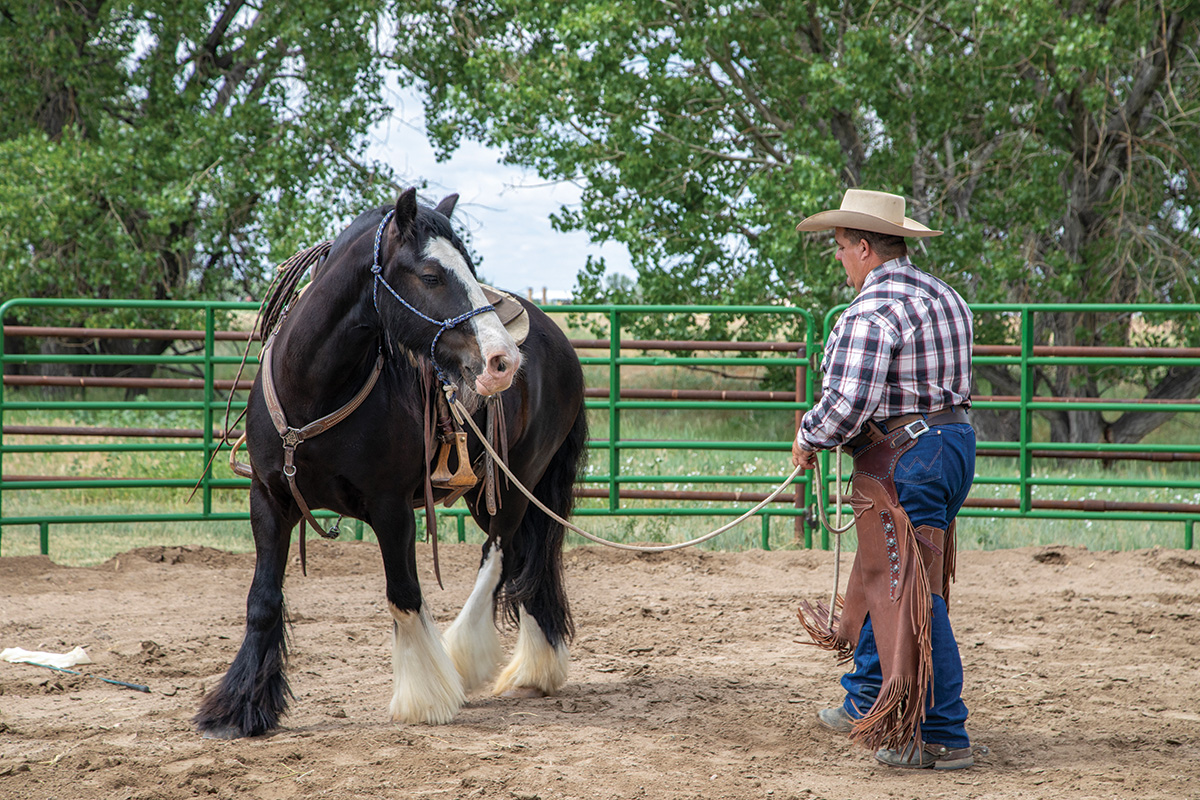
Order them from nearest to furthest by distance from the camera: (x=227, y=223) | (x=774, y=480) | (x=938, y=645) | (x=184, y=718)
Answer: (x=938, y=645)
(x=184, y=718)
(x=774, y=480)
(x=227, y=223)

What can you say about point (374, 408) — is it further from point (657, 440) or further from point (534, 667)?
point (657, 440)

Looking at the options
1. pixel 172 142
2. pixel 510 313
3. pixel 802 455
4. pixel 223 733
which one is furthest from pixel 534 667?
pixel 172 142

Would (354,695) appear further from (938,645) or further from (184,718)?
(938,645)

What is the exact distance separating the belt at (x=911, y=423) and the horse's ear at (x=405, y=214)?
5.02 ft

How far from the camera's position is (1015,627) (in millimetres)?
5105

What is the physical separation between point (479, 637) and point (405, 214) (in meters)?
1.84

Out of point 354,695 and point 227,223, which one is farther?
point 227,223

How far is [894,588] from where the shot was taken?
3.11m

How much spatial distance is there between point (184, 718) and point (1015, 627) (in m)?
3.85

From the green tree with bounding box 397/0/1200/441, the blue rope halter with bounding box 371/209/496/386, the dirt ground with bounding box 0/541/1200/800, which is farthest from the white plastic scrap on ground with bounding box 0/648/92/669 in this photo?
the green tree with bounding box 397/0/1200/441

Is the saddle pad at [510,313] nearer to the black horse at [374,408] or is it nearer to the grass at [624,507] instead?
the black horse at [374,408]

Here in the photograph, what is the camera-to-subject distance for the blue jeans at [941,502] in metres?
3.10

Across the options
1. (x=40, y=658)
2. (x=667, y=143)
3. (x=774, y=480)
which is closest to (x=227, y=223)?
(x=667, y=143)

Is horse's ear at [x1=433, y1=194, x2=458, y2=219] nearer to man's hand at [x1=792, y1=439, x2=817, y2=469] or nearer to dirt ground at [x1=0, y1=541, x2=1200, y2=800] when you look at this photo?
man's hand at [x1=792, y1=439, x2=817, y2=469]
